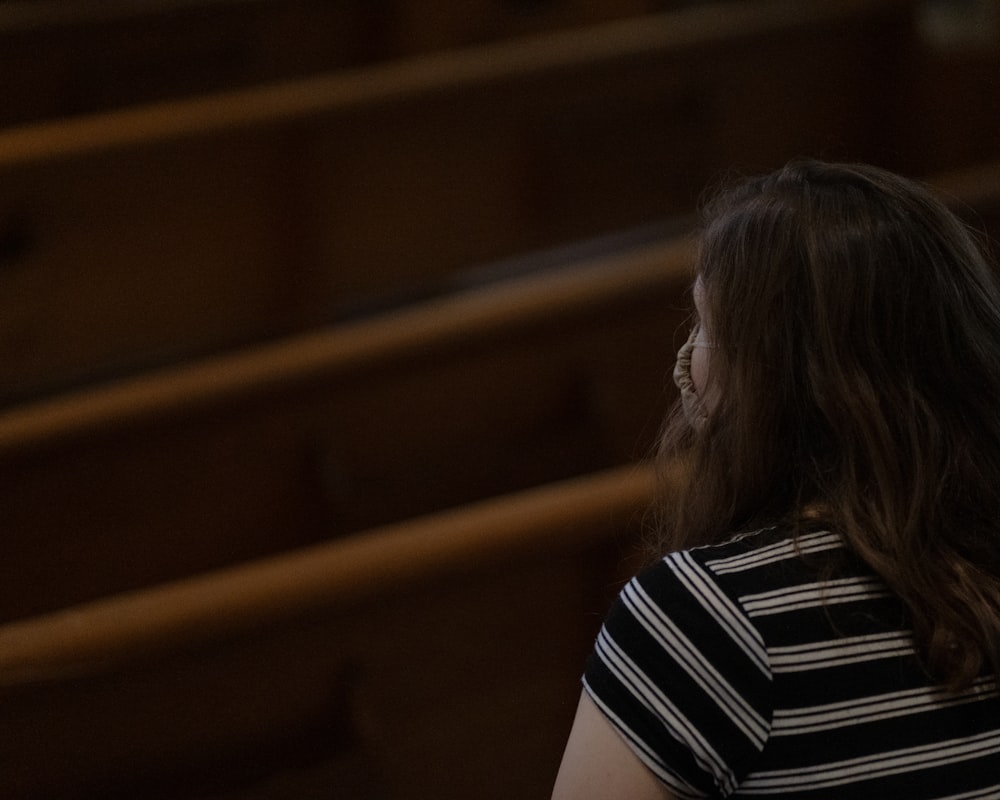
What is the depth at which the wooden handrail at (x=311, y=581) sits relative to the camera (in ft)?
2.15

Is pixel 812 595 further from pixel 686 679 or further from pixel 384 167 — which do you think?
pixel 384 167

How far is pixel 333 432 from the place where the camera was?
3.89ft

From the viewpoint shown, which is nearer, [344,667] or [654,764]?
[654,764]

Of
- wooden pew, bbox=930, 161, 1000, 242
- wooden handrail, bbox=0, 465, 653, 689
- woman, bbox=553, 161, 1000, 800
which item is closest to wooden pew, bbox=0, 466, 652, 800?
wooden handrail, bbox=0, 465, 653, 689

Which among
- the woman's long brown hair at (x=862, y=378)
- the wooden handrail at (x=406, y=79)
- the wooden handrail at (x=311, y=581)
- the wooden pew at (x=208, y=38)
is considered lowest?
the wooden handrail at (x=311, y=581)

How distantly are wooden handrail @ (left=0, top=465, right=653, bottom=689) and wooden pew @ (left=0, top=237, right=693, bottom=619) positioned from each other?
0.36 m

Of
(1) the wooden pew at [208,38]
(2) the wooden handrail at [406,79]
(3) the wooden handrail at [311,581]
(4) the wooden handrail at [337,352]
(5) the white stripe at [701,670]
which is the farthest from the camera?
(1) the wooden pew at [208,38]

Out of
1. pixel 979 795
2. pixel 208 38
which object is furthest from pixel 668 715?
pixel 208 38

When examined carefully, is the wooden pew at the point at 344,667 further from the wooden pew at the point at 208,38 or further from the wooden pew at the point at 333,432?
the wooden pew at the point at 208,38

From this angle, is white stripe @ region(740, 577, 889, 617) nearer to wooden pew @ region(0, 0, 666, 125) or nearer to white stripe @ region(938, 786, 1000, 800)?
white stripe @ region(938, 786, 1000, 800)

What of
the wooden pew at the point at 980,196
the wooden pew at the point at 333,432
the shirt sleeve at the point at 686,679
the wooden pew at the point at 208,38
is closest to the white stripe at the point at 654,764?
the shirt sleeve at the point at 686,679

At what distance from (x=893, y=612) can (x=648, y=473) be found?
33 centimetres

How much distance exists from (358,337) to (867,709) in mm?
744

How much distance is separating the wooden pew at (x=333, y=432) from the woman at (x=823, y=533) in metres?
0.54
